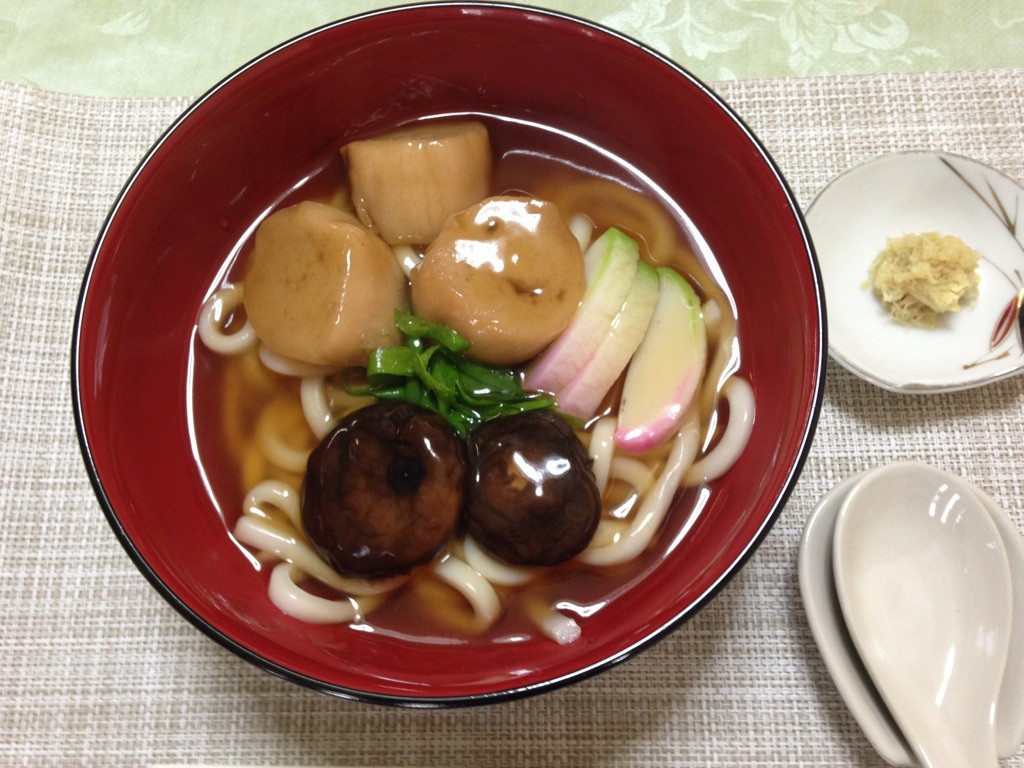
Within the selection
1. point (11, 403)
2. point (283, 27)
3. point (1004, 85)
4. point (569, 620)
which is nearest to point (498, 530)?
point (569, 620)

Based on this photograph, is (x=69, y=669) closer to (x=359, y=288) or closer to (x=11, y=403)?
(x=11, y=403)

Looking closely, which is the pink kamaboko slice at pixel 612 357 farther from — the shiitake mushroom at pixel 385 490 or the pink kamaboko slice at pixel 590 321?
the shiitake mushroom at pixel 385 490

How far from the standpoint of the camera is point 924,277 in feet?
4.53

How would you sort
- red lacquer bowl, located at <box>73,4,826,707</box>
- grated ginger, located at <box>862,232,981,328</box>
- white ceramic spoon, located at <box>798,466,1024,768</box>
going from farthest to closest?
grated ginger, located at <box>862,232,981,328</box> < white ceramic spoon, located at <box>798,466,1024,768</box> < red lacquer bowl, located at <box>73,4,826,707</box>

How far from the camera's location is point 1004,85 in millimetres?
1546

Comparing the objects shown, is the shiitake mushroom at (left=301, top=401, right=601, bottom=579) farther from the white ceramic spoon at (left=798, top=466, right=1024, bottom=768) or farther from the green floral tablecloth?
the green floral tablecloth

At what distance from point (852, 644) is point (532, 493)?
616 mm

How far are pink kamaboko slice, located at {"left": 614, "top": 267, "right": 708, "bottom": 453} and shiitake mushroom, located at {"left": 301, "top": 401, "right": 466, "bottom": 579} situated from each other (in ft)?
1.06

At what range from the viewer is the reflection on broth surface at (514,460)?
4.04 ft

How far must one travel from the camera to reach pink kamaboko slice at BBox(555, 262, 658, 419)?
1.27m

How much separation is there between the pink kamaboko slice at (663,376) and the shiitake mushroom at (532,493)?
146 millimetres

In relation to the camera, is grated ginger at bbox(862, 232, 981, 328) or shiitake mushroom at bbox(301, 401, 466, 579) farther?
grated ginger at bbox(862, 232, 981, 328)

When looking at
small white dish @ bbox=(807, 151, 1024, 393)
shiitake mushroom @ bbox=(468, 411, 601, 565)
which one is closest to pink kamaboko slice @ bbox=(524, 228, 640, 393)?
shiitake mushroom @ bbox=(468, 411, 601, 565)

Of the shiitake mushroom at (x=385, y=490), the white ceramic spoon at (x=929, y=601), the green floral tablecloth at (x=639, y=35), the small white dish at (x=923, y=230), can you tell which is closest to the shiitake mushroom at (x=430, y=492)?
the shiitake mushroom at (x=385, y=490)
